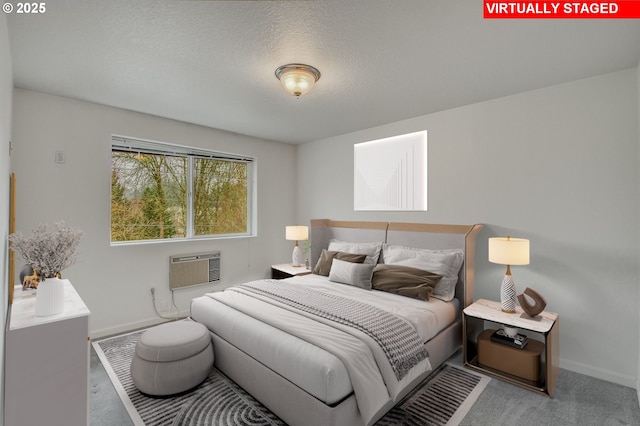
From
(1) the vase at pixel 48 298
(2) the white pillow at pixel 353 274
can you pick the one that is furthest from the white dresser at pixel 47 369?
(2) the white pillow at pixel 353 274

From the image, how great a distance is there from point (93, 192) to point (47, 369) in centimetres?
222

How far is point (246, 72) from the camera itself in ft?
8.36

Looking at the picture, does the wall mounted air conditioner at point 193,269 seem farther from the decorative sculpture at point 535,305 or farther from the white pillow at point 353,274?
the decorative sculpture at point 535,305

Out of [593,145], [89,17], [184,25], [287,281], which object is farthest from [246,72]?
[593,145]

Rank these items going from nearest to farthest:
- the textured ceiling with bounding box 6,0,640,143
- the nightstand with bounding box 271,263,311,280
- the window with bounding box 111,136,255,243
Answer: the textured ceiling with bounding box 6,0,640,143 → the window with bounding box 111,136,255,243 → the nightstand with bounding box 271,263,311,280

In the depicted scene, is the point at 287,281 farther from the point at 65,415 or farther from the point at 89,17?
the point at 89,17

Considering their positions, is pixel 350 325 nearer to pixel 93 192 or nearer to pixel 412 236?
pixel 412 236

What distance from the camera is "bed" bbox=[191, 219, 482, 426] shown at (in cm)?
183

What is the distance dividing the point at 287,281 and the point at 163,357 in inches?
61.5

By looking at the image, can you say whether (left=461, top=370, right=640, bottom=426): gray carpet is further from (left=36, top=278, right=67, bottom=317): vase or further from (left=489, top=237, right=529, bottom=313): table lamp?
(left=36, top=278, right=67, bottom=317): vase

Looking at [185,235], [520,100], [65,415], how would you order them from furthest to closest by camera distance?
[185,235] → [520,100] → [65,415]

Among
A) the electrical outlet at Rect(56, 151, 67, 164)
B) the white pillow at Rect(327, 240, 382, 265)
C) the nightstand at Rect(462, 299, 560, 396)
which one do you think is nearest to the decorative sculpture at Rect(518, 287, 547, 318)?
the nightstand at Rect(462, 299, 560, 396)

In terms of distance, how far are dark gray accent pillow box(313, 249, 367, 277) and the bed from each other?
0.01 meters

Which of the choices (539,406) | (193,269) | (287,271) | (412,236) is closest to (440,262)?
(412,236)
